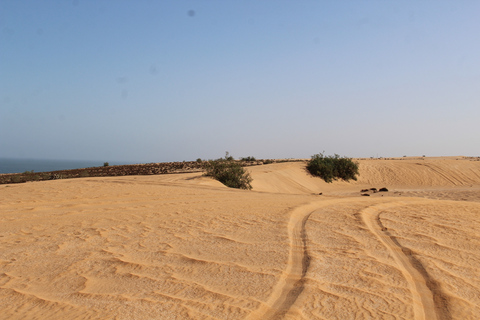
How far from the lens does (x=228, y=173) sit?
64.3 ft

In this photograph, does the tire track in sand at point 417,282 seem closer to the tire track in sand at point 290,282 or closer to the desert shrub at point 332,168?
the tire track in sand at point 290,282

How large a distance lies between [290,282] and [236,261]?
1045mm

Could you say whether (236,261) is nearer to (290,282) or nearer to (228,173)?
(290,282)

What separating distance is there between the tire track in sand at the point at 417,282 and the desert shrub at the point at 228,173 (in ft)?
40.4

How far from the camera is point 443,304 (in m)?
3.79

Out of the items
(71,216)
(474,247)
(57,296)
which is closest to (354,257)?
(474,247)

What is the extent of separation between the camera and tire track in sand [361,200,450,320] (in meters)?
3.61

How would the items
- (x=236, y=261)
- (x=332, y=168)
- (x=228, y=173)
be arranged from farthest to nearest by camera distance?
(x=332, y=168)
(x=228, y=173)
(x=236, y=261)

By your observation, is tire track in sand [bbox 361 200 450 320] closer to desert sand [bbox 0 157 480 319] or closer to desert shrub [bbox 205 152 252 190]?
desert sand [bbox 0 157 480 319]

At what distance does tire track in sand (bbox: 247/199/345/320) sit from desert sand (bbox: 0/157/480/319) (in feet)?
0.06

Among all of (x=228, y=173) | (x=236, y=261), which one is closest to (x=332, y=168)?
(x=228, y=173)

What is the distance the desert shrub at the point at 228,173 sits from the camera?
763 inches

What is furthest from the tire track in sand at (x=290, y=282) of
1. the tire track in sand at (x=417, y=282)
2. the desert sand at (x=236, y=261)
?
the tire track in sand at (x=417, y=282)

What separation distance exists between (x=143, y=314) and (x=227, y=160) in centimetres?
1704
